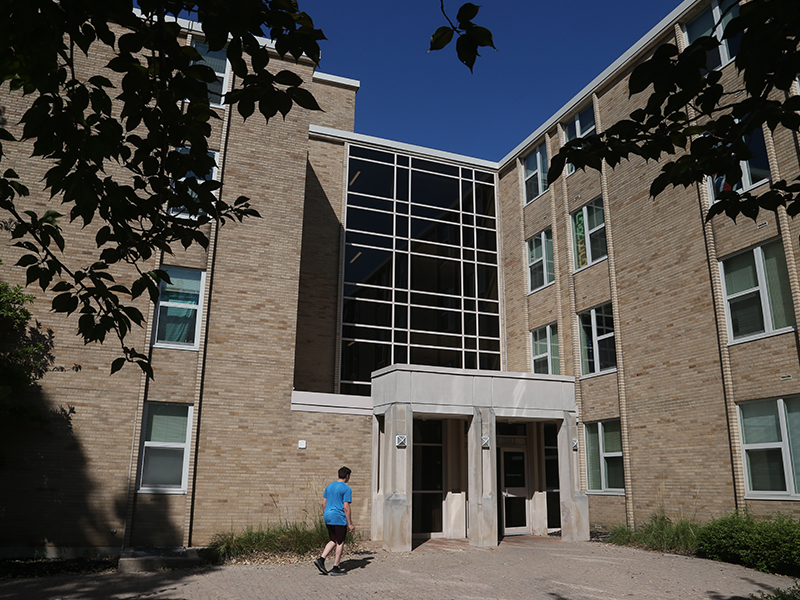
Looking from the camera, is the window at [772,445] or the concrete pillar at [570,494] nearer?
the window at [772,445]

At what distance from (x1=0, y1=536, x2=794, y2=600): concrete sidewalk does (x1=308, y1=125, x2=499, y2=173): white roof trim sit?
549 inches

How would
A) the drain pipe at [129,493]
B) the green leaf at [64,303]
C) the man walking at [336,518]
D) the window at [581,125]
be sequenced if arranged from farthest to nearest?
the window at [581,125], the drain pipe at [129,493], the man walking at [336,518], the green leaf at [64,303]

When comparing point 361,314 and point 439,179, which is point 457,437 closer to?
point 361,314

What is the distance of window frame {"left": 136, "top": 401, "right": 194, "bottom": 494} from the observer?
45.9 ft

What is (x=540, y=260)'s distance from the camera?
71.3ft

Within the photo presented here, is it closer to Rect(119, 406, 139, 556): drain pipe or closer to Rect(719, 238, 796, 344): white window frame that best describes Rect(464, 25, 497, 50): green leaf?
Rect(719, 238, 796, 344): white window frame

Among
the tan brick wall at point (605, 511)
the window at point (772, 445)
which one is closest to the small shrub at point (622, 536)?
the tan brick wall at point (605, 511)

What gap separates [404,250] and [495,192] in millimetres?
4655

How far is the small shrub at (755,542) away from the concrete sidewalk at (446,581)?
0.29 metres

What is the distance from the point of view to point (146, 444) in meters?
14.2

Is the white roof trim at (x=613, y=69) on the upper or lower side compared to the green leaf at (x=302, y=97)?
upper

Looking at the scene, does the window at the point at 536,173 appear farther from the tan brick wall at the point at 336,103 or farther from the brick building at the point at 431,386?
the tan brick wall at the point at 336,103

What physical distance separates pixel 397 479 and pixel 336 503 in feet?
11.6

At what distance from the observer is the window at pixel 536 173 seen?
2198 centimetres
